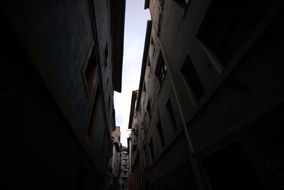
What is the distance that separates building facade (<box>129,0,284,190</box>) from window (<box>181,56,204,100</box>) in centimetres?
3

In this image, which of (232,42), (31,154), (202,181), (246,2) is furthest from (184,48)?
(31,154)

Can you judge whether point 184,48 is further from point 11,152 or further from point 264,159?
point 11,152

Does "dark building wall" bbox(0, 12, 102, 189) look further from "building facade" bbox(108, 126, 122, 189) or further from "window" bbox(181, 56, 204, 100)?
"building facade" bbox(108, 126, 122, 189)

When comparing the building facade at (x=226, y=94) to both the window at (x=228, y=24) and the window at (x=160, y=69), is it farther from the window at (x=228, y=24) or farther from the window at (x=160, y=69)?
the window at (x=160, y=69)

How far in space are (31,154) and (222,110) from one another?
3.79 metres

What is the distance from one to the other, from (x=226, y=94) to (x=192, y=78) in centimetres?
233

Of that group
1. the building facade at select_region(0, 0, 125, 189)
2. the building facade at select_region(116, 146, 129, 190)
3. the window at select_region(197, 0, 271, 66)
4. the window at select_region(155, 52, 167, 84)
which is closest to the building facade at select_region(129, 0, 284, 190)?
the window at select_region(197, 0, 271, 66)

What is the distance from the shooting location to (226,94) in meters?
3.72

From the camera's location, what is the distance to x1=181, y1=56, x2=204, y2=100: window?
556 cm

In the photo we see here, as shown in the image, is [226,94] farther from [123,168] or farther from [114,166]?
[123,168]

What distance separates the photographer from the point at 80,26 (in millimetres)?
4754

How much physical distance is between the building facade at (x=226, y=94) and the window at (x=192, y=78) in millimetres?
34

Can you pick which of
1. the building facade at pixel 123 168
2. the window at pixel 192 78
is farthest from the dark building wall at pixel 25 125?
the building facade at pixel 123 168

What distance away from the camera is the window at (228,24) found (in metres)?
3.29
